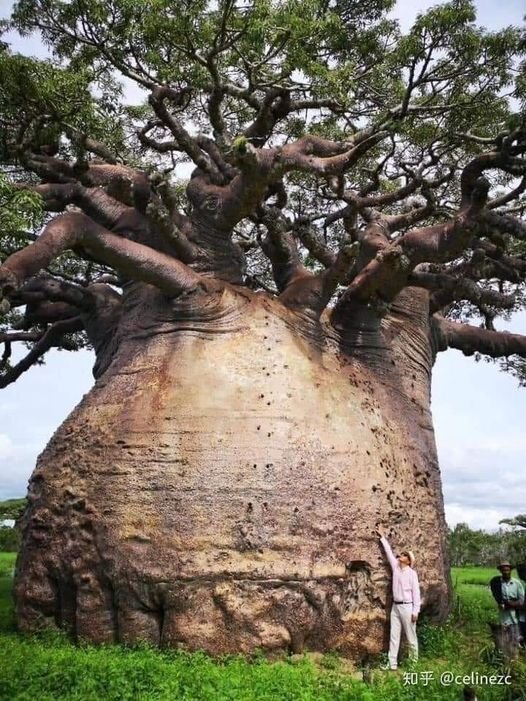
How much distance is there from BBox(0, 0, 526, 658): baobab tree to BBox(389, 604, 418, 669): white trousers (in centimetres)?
16

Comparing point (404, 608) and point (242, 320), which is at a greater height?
point (242, 320)

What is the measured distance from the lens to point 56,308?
1004 cm

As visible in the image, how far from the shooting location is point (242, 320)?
786cm

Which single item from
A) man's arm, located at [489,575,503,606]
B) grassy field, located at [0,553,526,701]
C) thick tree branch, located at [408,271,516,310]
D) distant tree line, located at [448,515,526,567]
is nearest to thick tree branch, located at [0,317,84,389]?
grassy field, located at [0,553,526,701]

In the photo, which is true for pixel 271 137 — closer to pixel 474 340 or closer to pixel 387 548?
pixel 474 340


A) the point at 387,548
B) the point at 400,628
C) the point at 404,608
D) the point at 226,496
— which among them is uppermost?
the point at 226,496

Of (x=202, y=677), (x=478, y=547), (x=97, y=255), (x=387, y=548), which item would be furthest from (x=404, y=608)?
(x=478, y=547)

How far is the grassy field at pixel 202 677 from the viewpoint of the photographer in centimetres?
504

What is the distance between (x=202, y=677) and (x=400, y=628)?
2.23m

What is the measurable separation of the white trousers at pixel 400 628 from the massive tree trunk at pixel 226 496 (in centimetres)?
12

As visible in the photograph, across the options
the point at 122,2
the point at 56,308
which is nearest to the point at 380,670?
the point at 56,308

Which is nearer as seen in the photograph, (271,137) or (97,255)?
(97,255)

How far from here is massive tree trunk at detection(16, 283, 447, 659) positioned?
20.9ft

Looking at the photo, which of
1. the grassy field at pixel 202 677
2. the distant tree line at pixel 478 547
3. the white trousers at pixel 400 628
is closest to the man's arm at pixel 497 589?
the grassy field at pixel 202 677
